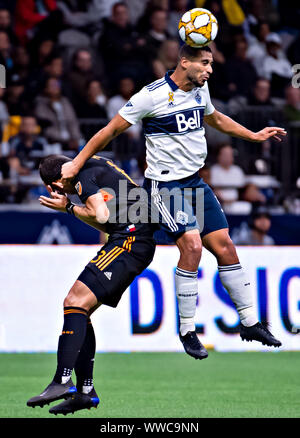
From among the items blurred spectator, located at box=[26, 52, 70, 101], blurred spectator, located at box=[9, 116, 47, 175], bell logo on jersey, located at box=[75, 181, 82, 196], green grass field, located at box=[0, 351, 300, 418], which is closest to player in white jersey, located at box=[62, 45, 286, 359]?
bell logo on jersey, located at box=[75, 181, 82, 196]

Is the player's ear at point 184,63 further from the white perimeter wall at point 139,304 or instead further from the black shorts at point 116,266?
the white perimeter wall at point 139,304

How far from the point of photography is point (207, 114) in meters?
7.85

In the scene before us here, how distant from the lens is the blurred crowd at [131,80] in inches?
559

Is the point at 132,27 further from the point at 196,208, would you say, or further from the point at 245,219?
the point at 196,208

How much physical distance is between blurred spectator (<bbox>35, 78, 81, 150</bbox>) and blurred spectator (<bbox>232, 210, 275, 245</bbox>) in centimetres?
288

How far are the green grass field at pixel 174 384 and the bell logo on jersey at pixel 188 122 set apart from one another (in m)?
2.46

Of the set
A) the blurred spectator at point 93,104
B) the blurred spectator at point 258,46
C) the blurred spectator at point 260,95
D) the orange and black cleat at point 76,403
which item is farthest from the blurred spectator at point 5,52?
the orange and black cleat at point 76,403

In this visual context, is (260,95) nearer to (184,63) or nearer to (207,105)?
(207,105)

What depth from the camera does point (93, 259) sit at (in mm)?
7480

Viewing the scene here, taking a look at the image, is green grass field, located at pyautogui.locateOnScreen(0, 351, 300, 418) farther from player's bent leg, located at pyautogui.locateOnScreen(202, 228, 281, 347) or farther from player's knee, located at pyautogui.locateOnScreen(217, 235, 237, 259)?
player's knee, located at pyautogui.locateOnScreen(217, 235, 237, 259)

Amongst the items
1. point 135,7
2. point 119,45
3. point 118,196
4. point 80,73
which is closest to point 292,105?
point 119,45

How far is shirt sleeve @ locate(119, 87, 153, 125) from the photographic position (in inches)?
287

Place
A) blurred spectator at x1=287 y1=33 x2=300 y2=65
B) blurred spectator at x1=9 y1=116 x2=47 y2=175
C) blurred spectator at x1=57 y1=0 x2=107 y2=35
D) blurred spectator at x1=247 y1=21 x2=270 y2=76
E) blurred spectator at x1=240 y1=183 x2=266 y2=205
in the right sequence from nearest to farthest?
blurred spectator at x1=9 y1=116 x2=47 y2=175, blurred spectator at x1=240 y1=183 x2=266 y2=205, blurred spectator at x1=57 y1=0 x2=107 y2=35, blurred spectator at x1=247 y1=21 x2=270 y2=76, blurred spectator at x1=287 y1=33 x2=300 y2=65

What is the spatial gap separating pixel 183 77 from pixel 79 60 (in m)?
8.33
